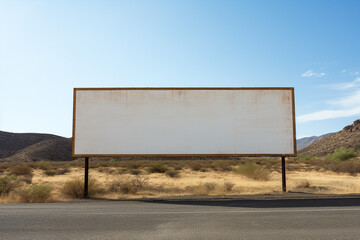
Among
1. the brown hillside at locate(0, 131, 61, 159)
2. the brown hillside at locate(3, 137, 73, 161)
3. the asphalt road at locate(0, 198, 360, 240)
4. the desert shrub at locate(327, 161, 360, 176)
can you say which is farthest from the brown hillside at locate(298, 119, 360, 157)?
the brown hillside at locate(0, 131, 61, 159)

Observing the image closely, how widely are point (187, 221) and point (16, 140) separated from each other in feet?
288

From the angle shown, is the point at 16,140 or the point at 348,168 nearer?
the point at 348,168

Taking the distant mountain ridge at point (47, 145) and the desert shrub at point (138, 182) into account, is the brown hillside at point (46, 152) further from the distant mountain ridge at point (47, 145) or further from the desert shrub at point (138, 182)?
the desert shrub at point (138, 182)

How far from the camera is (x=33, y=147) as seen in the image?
77500 millimetres

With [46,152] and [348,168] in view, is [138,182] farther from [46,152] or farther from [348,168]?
[46,152]

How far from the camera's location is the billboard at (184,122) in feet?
50.6

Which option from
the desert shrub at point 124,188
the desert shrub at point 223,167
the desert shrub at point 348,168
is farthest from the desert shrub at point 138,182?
the desert shrub at point 348,168

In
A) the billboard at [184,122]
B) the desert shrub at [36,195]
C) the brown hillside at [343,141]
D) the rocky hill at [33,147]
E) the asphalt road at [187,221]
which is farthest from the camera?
the brown hillside at [343,141]

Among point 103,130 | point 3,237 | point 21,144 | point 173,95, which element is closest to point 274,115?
point 173,95

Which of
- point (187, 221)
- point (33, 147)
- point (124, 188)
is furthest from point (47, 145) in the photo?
point (187, 221)

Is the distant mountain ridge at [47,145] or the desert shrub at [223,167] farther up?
the distant mountain ridge at [47,145]

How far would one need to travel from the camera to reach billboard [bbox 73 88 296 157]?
15414mm

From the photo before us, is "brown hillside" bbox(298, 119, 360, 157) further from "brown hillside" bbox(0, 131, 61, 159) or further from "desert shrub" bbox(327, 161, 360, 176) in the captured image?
"brown hillside" bbox(0, 131, 61, 159)

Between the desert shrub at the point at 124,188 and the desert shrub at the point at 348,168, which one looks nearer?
the desert shrub at the point at 124,188
